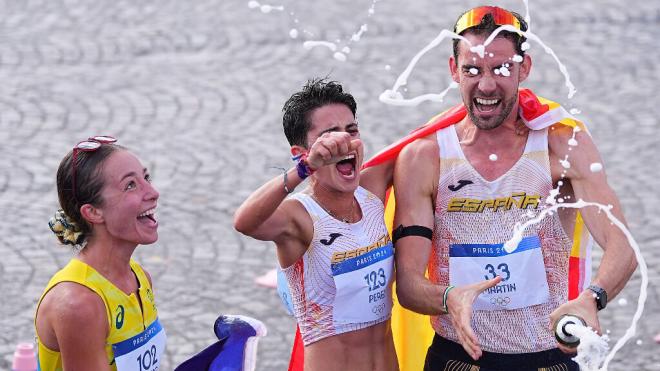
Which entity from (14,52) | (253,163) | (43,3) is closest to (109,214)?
(253,163)

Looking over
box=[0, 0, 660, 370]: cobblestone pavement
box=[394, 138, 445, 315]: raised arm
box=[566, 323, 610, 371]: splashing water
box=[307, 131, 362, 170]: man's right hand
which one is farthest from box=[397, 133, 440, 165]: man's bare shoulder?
box=[0, 0, 660, 370]: cobblestone pavement

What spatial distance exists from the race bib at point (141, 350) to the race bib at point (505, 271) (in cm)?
117

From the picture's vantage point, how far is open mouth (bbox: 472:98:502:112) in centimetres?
477

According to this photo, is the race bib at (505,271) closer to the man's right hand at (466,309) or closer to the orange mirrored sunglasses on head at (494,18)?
the man's right hand at (466,309)

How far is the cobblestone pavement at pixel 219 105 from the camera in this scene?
783cm

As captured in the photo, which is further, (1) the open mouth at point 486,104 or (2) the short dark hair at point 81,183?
(1) the open mouth at point 486,104

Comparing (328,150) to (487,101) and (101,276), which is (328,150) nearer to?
(487,101)

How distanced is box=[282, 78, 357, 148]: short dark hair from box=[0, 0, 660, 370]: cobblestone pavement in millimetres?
2410

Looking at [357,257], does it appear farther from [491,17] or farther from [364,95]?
[364,95]

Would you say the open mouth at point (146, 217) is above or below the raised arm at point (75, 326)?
above

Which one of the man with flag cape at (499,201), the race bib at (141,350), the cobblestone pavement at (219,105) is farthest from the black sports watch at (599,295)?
the cobblestone pavement at (219,105)

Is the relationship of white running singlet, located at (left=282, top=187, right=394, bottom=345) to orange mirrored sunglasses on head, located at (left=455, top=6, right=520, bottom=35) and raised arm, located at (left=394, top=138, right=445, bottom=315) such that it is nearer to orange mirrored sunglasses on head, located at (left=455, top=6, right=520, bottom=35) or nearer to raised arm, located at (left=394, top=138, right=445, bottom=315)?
raised arm, located at (left=394, top=138, right=445, bottom=315)

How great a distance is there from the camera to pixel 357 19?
41.9ft

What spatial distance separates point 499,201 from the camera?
4844mm
